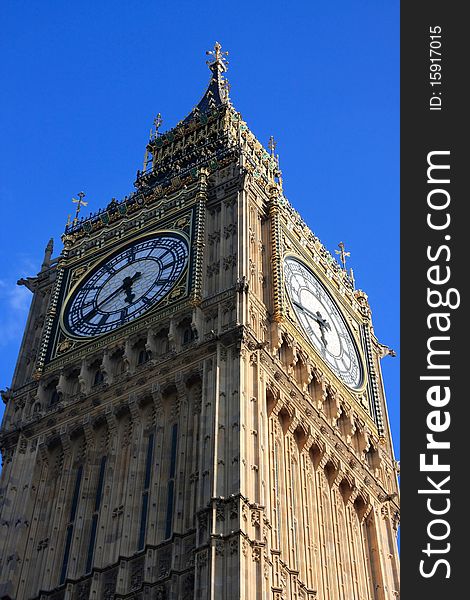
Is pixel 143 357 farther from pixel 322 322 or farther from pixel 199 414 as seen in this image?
pixel 322 322

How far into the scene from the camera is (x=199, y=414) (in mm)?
35906

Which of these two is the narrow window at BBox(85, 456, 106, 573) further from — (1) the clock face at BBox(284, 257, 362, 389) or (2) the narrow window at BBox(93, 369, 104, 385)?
(1) the clock face at BBox(284, 257, 362, 389)

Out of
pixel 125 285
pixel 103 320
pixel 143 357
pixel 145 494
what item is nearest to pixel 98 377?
pixel 143 357

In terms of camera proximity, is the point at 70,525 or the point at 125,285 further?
the point at 125,285

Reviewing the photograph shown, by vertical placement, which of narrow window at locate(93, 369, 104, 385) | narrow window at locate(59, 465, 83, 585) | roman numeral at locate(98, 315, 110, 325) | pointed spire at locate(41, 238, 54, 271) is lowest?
narrow window at locate(59, 465, 83, 585)

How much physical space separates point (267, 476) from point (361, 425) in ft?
30.3

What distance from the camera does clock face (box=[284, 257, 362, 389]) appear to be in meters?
42.5

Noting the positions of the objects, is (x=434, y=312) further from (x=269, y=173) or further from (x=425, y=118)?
(x=269, y=173)

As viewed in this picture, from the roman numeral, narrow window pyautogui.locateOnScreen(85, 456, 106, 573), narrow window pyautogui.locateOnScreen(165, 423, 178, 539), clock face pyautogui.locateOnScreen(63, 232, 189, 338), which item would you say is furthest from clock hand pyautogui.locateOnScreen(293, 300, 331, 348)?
narrow window pyautogui.locateOnScreen(85, 456, 106, 573)

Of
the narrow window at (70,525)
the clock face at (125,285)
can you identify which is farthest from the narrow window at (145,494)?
the clock face at (125,285)

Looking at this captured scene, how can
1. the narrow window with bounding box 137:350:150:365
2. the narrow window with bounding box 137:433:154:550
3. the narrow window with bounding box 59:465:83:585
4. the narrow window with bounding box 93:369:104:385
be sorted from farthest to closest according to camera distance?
the narrow window with bounding box 93:369:104:385, the narrow window with bounding box 137:350:150:365, the narrow window with bounding box 59:465:83:585, the narrow window with bounding box 137:433:154:550

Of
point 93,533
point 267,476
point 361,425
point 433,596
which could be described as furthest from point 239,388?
point 433,596

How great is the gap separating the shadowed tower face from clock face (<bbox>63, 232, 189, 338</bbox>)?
0.25 feet

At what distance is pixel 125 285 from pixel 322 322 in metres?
7.22
